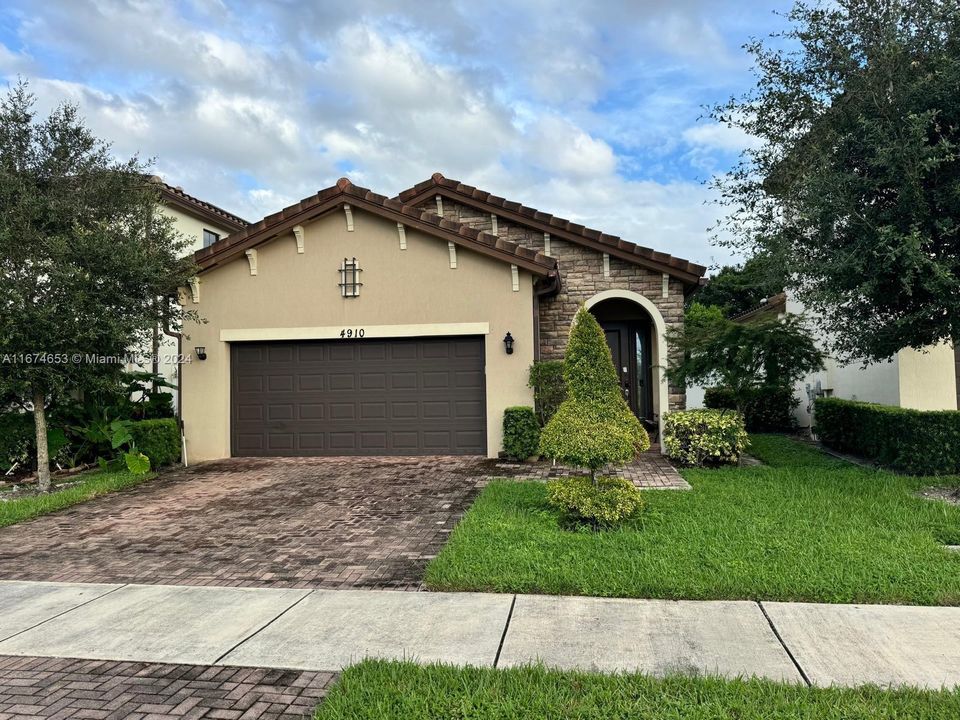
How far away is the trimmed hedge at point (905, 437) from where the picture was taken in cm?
870

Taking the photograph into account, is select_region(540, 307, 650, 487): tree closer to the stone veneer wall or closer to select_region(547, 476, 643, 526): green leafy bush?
select_region(547, 476, 643, 526): green leafy bush

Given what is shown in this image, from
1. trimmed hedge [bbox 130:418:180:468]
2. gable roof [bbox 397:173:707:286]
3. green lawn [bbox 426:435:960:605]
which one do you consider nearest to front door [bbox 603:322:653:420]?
gable roof [bbox 397:173:707:286]

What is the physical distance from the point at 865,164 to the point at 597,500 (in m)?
5.67

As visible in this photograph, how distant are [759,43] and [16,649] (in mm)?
10552

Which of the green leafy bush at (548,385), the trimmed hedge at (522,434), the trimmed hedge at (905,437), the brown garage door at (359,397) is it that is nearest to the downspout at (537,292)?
the green leafy bush at (548,385)

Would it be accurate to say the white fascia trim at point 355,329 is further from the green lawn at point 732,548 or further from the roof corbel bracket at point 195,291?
the green lawn at point 732,548

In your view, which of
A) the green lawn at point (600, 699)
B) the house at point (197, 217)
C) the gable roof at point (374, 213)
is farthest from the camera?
the house at point (197, 217)

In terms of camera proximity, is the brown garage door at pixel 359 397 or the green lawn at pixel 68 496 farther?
the brown garage door at pixel 359 397

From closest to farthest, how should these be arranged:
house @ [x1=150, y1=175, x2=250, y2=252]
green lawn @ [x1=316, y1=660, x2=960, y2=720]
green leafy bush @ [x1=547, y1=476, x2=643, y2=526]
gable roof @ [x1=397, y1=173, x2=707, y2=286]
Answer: green lawn @ [x1=316, y1=660, x2=960, y2=720] < green leafy bush @ [x1=547, y1=476, x2=643, y2=526] < gable roof @ [x1=397, y1=173, x2=707, y2=286] < house @ [x1=150, y1=175, x2=250, y2=252]

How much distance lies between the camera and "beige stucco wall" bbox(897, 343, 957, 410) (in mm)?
10383

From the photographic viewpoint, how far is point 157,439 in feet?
35.7

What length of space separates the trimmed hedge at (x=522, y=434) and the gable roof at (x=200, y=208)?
40.3 ft

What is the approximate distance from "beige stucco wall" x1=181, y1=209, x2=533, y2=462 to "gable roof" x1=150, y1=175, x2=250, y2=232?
6.98 m

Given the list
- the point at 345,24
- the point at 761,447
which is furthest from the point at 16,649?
the point at 761,447
